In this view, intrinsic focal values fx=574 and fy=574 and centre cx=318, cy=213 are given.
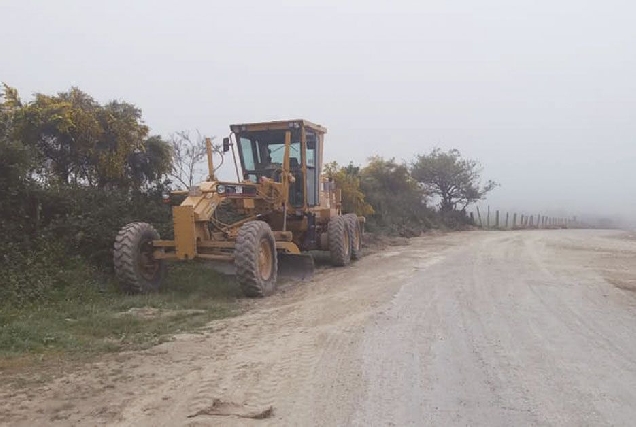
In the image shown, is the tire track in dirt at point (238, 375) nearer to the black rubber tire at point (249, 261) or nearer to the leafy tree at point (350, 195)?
the black rubber tire at point (249, 261)

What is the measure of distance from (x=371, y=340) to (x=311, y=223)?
6741 mm

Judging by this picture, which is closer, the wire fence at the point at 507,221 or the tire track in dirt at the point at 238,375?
the tire track in dirt at the point at 238,375

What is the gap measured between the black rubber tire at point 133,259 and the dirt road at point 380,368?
1978 mm

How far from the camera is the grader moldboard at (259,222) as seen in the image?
925 cm

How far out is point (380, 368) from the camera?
5.47 meters

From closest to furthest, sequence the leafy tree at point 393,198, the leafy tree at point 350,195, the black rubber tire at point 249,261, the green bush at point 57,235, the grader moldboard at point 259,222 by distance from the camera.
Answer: the green bush at point 57,235
the black rubber tire at point 249,261
the grader moldboard at point 259,222
the leafy tree at point 350,195
the leafy tree at point 393,198

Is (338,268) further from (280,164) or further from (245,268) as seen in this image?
(245,268)

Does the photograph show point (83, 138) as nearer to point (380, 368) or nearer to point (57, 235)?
point (57, 235)

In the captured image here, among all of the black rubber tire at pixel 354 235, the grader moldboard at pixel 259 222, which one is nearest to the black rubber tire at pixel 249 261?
the grader moldboard at pixel 259 222

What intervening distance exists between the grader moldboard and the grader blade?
2 cm

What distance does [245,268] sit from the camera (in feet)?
29.8

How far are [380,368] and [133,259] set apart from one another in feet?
16.9

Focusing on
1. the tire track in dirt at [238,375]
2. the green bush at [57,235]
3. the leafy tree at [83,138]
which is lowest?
the tire track in dirt at [238,375]

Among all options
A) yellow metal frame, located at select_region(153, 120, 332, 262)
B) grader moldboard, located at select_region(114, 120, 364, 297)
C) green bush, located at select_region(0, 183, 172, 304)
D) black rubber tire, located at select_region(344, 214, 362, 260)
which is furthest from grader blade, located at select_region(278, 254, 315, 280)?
black rubber tire, located at select_region(344, 214, 362, 260)
